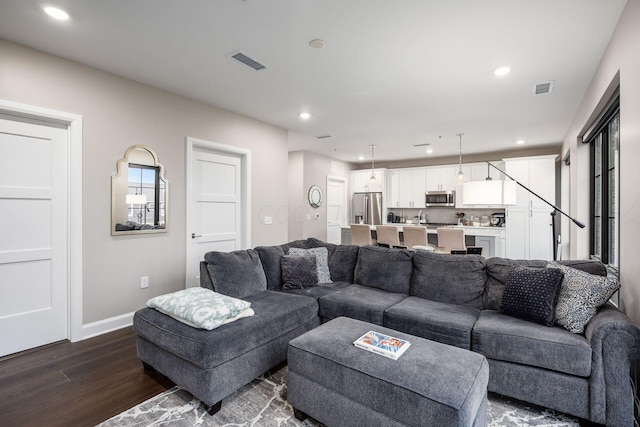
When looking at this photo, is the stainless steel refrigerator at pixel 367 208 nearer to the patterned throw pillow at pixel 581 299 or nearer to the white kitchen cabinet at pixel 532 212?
the white kitchen cabinet at pixel 532 212

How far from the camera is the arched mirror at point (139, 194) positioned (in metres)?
3.23

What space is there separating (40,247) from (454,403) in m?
3.52

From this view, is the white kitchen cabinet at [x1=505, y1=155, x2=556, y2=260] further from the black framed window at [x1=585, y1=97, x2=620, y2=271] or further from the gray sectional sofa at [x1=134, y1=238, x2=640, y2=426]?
the gray sectional sofa at [x1=134, y1=238, x2=640, y2=426]

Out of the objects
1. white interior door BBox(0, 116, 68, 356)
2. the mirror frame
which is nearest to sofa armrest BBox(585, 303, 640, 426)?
white interior door BBox(0, 116, 68, 356)

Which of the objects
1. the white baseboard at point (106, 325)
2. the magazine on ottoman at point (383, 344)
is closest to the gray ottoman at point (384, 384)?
the magazine on ottoman at point (383, 344)

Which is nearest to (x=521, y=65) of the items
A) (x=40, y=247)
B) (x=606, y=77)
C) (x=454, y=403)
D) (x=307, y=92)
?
(x=606, y=77)

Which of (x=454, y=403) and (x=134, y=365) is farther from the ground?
(x=454, y=403)

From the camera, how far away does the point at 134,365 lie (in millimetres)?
2543

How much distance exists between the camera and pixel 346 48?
2.69 metres

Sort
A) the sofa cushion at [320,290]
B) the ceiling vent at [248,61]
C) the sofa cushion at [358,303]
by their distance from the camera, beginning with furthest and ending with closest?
the sofa cushion at [320,290] → the ceiling vent at [248,61] → the sofa cushion at [358,303]

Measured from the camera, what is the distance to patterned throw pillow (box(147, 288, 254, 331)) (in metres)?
2.09

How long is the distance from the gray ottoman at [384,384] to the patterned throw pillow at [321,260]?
1.53 meters

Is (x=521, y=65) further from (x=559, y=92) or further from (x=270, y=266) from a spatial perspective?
(x=270, y=266)

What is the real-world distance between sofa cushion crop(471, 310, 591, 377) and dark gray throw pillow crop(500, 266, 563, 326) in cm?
7
